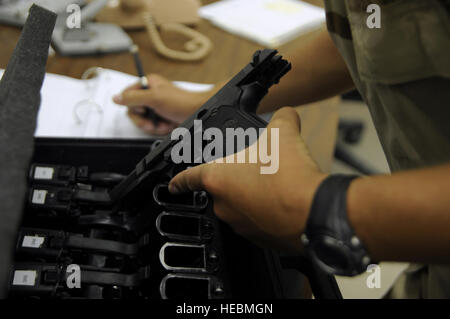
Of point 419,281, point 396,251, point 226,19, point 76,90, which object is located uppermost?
point 226,19

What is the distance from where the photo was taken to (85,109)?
2.67 feet

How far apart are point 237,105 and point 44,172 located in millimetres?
278

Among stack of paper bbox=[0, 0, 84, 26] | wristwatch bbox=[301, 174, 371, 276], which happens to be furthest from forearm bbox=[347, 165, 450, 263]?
stack of paper bbox=[0, 0, 84, 26]

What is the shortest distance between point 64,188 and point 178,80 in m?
0.44

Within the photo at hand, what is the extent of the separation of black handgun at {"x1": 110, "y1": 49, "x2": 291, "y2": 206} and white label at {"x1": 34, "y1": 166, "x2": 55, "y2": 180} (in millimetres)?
137

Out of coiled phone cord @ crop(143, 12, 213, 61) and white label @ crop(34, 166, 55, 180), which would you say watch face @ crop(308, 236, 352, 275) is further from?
coiled phone cord @ crop(143, 12, 213, 61)

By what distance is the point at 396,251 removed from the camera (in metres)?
0.33

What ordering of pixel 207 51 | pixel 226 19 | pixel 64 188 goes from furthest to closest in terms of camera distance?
pixel 226 19
pixel 207 51
pixel 64 188

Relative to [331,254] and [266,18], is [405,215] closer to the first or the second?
[331,254]

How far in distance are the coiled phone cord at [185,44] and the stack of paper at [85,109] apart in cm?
10

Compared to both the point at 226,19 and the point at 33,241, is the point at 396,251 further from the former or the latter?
the point at 226,19

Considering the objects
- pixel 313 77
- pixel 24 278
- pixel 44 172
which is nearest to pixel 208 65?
pixel 313 77

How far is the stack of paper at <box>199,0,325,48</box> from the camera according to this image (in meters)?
1.06
